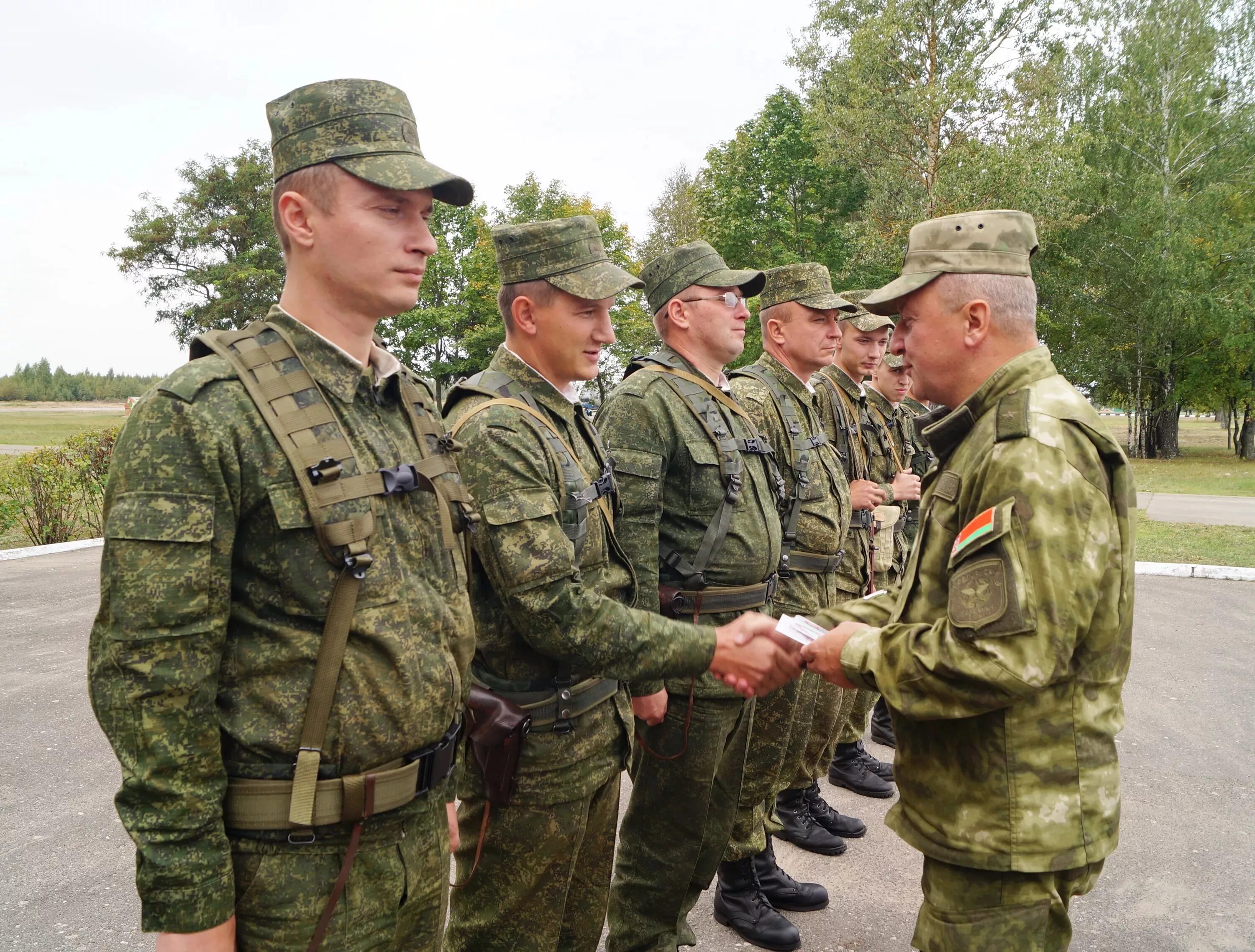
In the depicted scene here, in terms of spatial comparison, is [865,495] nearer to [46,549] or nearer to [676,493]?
[676,493]

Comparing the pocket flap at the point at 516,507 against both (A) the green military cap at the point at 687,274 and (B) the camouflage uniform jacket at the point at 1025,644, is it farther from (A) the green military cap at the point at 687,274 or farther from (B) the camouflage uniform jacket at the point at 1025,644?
(A) the green military cap at the point at 687,274

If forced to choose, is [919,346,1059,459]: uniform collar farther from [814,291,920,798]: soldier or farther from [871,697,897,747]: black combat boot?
[871,697,897,747]: black combat boot

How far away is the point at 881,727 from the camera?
6348 millimetres

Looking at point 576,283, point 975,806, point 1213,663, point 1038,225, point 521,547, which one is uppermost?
point 1038,225

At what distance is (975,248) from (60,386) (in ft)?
443

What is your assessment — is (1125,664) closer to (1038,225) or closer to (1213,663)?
(1213,663)

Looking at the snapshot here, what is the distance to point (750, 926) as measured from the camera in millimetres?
3705

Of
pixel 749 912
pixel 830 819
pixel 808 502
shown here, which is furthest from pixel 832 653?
pixel 830 819

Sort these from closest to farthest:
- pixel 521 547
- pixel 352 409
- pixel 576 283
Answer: pixel 352 409 < pixel 521 547 < pixel 576 283

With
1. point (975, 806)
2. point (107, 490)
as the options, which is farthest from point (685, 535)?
point (107, 490)

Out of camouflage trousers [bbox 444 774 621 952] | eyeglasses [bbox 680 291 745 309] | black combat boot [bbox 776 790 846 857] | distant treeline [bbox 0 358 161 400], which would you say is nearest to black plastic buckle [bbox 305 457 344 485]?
camouflage trousers [bbox 444 774 621 952]

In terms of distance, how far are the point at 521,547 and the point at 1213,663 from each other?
23.2ft

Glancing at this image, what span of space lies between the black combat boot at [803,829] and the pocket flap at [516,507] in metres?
2.65

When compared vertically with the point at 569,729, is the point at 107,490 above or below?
above
